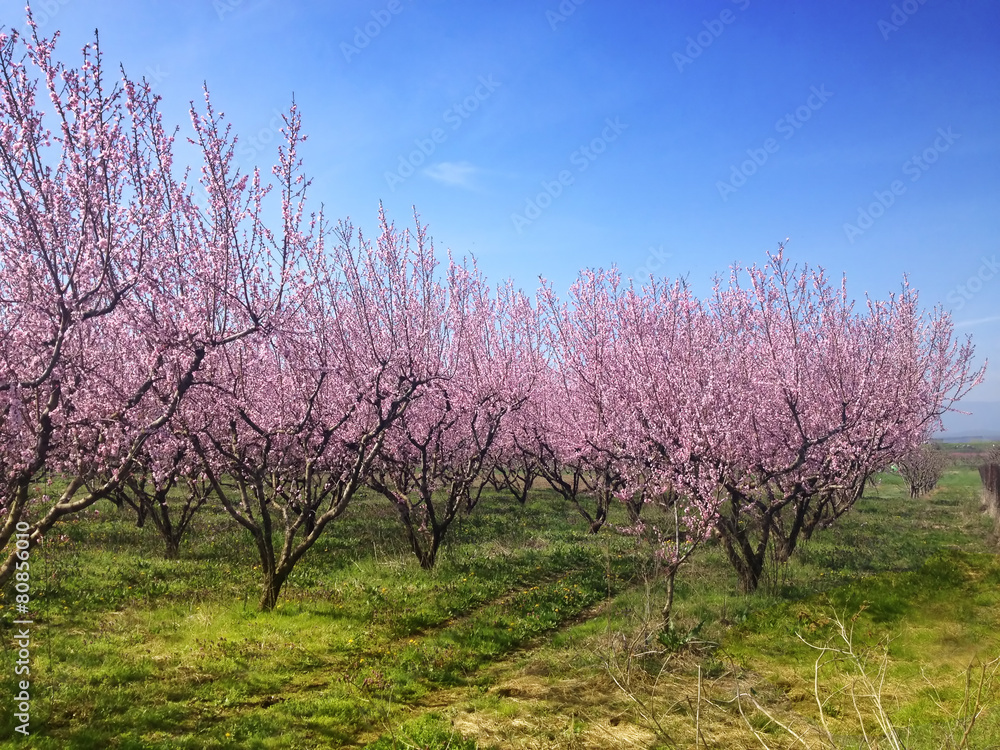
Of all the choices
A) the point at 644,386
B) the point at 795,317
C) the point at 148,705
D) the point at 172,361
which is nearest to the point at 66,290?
the point at 172,361

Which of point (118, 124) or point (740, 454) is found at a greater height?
point (118, 124)

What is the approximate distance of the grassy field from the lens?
22.7 ft

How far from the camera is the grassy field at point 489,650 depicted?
6.92m

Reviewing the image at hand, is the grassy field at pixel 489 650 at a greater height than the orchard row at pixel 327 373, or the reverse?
the orchard row at pixel 327 373

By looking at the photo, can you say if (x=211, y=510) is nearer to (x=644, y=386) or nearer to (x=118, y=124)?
(x=644, y=386)

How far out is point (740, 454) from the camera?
14.0 meters

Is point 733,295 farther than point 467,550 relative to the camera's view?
Yes

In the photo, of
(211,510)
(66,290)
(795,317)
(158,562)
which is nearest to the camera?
(66,290)

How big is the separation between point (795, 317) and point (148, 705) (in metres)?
15.2

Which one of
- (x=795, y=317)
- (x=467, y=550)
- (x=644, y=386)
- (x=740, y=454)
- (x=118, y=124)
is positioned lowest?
(x=467, y=550)

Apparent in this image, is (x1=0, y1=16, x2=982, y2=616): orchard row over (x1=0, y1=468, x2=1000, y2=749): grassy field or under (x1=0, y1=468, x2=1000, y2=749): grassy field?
over

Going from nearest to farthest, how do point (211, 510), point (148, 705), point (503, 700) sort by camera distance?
point (148, 705) < point (503, 700) < point (211, 510)

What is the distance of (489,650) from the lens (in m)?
9.76

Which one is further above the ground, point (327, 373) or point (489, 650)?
point (327, 373)
